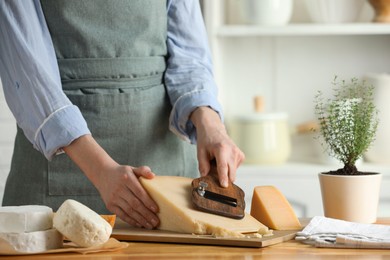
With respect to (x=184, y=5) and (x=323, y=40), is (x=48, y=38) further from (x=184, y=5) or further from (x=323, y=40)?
(x=323, y=40)

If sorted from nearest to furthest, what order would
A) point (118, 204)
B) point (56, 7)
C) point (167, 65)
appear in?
1. point (118, 204)
2. point (56, 7)
3. point (167, 65)

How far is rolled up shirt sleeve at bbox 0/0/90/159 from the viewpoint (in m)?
1.54

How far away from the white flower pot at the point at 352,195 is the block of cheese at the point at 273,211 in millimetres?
85

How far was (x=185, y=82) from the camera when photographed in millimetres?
1850

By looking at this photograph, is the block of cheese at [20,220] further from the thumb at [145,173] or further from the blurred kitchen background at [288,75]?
the blurred kitchen background at [288,75]

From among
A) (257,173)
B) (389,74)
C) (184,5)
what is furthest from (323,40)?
(184,5)

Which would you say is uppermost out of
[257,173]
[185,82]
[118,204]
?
[185,82]

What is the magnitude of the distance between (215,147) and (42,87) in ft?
1.13

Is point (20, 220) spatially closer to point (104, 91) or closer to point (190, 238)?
point (190, 238)

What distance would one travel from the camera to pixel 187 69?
1870 mm

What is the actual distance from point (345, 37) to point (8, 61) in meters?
1.70

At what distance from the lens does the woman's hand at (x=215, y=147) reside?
1.52 metres

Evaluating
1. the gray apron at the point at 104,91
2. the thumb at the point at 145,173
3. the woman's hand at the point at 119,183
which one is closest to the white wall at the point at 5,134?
the gray apron at the point at 104,91

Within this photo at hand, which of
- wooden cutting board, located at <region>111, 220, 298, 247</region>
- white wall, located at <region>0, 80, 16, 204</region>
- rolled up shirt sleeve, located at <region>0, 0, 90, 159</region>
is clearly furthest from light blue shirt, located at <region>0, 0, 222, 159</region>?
white wall, located at <region>0, 80, 16, 204</region>
